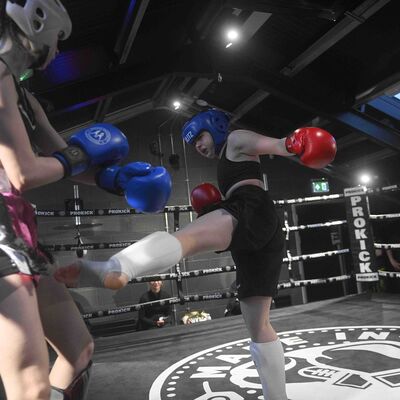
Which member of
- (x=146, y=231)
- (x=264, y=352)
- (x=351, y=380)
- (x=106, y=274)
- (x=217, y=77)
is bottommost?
(x=351, y=380)

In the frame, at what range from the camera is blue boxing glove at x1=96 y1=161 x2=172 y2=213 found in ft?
3.83

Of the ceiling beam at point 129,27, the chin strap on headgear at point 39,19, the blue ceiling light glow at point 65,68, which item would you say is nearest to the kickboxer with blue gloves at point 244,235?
the chin strap on headgear at point 39,19

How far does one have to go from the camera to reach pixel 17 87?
956 millimetres

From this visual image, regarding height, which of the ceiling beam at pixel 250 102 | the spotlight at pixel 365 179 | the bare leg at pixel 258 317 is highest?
the ceiling beam at pixel 250 102

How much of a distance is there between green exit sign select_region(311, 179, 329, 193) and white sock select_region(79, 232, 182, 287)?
6391 mm

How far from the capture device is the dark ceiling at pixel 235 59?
12.3 ft

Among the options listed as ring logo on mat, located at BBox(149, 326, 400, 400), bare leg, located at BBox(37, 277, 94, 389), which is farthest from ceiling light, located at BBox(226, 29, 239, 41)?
bare leg, located at BBox(37, 277, 94, 389)

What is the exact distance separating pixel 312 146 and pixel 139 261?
641 millimetres

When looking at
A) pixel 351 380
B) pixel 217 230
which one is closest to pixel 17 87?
pixel 217 230

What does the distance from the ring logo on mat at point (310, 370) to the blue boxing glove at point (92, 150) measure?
111 centimetres

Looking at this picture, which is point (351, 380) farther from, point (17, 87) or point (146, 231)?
point (146, 231)

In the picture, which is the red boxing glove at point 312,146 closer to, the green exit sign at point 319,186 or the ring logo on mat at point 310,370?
the ring logo on mat at point 310,370

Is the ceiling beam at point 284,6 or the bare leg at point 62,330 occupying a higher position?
the ceiling beam at point 284,6

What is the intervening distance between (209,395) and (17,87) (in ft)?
4.53
